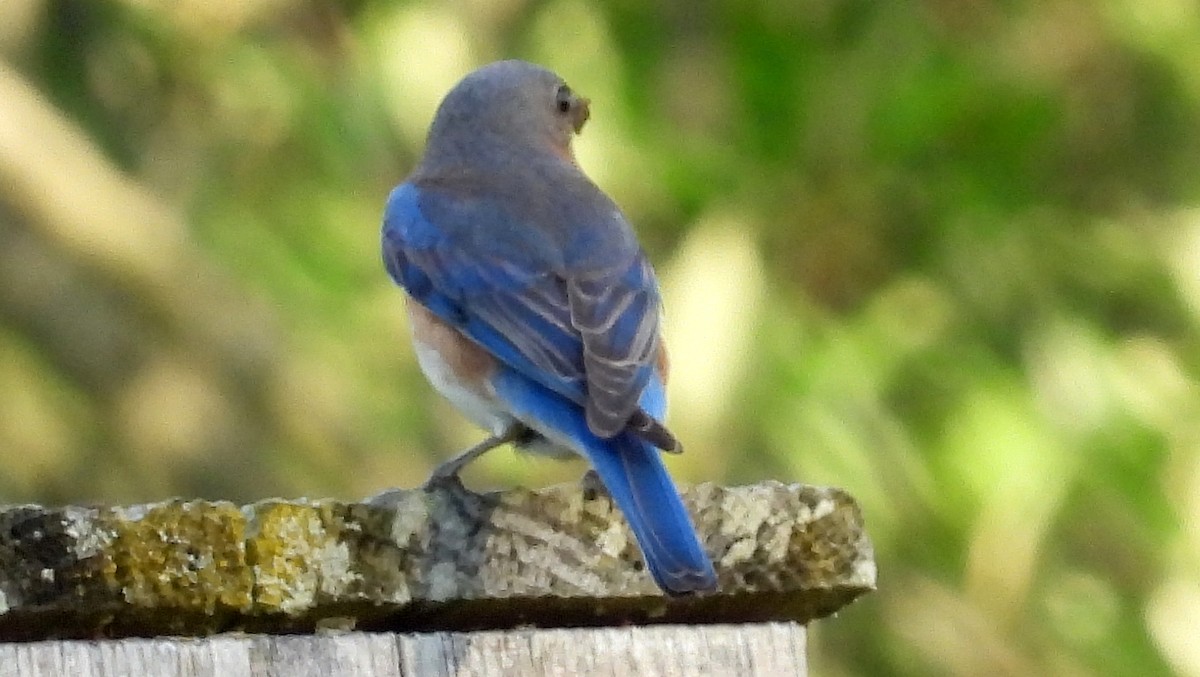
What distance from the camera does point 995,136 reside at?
689cm

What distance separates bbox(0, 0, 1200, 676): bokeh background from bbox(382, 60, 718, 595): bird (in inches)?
60.5

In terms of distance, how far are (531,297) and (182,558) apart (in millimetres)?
1464

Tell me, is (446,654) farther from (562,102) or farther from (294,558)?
(562,102)

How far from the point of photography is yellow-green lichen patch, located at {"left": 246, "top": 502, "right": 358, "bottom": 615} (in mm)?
2707

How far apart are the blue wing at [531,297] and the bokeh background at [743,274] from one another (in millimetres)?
1706

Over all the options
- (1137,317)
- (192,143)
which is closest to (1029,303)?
(1137,317)

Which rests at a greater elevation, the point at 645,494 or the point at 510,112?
the point at 510,112

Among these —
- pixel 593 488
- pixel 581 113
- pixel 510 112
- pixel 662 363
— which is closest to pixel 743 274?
pixel 581 113

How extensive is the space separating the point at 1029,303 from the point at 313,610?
445 cm

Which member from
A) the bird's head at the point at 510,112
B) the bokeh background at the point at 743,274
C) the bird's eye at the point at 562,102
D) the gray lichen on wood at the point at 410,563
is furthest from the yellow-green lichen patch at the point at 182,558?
the bokeh background at the point at 743,274

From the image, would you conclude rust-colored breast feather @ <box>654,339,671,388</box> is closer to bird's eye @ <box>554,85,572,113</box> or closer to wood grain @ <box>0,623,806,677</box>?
bird's eye @ <box>554,85,572,113</box>

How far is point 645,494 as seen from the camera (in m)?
2.91

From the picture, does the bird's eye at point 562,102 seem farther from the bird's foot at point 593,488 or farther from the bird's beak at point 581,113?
the bird's foot at point 593,488

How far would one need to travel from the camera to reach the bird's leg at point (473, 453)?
3.53 meters
